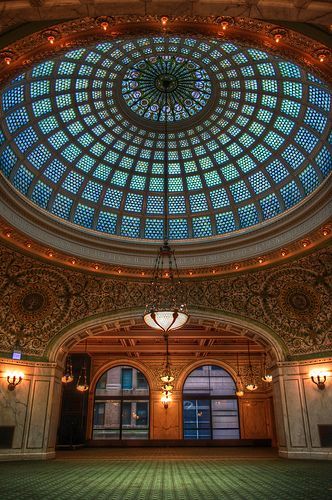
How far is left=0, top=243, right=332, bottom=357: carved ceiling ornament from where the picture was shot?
39.8 feet

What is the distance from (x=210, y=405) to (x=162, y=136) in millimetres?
→ 13558

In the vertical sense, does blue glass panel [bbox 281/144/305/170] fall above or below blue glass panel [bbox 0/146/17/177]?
above

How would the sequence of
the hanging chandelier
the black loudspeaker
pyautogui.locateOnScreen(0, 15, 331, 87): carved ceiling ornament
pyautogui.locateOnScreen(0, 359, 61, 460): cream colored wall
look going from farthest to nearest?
pyautogui.locateOnScreen(0, 359, 61, 460): cream colored wall
the black loudspeaker
the hanging chandelier
pyautogui.locateOnScreen(0, 15, 331, 87): carved ceiling ornament

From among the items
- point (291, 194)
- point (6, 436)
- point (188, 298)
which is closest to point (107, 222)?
point (188, 298)

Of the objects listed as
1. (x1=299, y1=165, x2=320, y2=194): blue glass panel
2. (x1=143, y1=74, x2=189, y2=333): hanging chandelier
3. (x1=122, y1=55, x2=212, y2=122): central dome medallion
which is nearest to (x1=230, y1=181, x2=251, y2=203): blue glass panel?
(x1=299, y1=165, x2=320, y2=194): blue glass panel

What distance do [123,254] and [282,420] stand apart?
25.5ft

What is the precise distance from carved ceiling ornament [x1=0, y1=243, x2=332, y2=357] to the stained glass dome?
1.97 meters

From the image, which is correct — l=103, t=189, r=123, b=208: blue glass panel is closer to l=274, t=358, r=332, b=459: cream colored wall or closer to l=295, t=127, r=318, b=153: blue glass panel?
l=295, t=127, r=318, b=153: blue glass panel

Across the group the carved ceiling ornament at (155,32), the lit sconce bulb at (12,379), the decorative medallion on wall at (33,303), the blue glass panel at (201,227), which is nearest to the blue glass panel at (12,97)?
the carved ceiling ornament at (155,32)

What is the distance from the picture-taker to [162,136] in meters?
13.4

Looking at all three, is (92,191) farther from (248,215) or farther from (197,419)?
(197,419)

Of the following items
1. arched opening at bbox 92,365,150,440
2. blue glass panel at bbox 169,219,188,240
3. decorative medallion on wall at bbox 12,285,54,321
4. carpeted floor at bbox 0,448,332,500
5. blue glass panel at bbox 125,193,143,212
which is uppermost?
blue glass panel at bbox 125,193,143,212

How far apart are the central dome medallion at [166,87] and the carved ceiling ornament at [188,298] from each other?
19.6ft

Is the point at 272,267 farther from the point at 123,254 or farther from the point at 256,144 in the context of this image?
the point at 123,254
